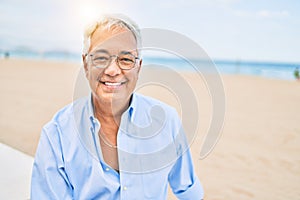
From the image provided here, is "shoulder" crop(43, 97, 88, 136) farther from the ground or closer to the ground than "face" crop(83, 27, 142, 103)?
closer to the ground

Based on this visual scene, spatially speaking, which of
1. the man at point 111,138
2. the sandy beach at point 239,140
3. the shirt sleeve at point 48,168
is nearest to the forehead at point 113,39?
the man at point 111,138

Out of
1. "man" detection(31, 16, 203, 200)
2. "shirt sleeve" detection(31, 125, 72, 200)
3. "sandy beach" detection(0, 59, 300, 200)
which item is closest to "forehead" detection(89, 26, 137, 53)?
"man" detection(31, 16, 203, 200)

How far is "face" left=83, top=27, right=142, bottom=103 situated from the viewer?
780 mm

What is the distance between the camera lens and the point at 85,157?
80cm

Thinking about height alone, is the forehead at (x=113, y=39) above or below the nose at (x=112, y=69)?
above

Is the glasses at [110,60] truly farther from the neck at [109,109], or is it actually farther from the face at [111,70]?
the neck at [109,109]

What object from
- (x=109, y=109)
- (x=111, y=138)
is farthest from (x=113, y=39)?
(x=111, y=138)

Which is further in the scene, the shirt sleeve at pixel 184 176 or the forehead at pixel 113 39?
the shirt sleeve at pixel 184 176

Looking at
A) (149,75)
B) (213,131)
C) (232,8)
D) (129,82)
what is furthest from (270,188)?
(232,8)

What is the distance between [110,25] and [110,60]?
0.32 feet

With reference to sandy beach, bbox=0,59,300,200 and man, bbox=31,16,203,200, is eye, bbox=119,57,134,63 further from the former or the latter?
sandy beach, bbox=0,59,300,200

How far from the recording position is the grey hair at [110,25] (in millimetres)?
772

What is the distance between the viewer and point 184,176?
980 mm

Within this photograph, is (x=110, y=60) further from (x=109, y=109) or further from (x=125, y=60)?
(x=109, y=109)
